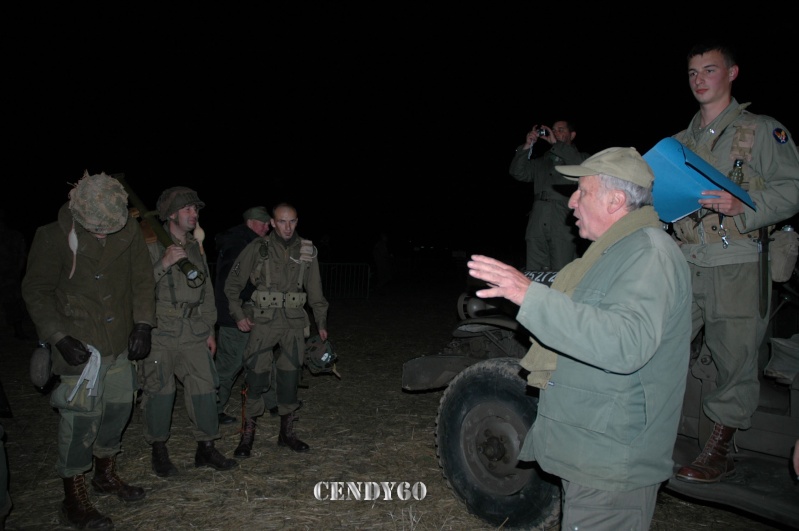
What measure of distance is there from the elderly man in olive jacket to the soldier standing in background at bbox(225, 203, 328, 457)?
114 cm

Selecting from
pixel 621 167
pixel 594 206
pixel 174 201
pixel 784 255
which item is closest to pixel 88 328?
pixel 174 201

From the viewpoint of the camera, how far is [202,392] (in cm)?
448

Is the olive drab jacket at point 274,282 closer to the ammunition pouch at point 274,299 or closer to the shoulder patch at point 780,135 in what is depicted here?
the ammunition pouch at point 274,299

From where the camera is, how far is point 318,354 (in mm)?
5270

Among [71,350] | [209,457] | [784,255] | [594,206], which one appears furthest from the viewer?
[209,457]

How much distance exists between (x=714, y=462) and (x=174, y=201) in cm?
454

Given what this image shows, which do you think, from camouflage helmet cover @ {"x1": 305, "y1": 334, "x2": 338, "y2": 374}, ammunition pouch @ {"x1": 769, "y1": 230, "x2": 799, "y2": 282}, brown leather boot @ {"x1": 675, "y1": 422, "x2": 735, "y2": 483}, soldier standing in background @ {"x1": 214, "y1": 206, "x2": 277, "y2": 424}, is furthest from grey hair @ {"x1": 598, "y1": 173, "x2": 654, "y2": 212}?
soldier standing in background @ {"x1": 214, "y1": 206, "x2": 277, "y2": 424}

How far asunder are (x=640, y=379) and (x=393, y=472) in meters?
3.02

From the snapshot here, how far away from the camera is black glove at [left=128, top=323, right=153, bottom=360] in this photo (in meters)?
3.89

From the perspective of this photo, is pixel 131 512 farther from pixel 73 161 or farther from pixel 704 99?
pixel 73 161

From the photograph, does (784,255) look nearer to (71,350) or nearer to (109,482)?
(71,350)

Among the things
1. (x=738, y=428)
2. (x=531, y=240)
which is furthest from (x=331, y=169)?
(x=738, y=428)

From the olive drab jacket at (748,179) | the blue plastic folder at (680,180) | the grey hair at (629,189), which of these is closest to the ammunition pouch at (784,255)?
the olive drab jacket at (748,179)

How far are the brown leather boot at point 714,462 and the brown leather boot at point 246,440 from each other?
360 cm
